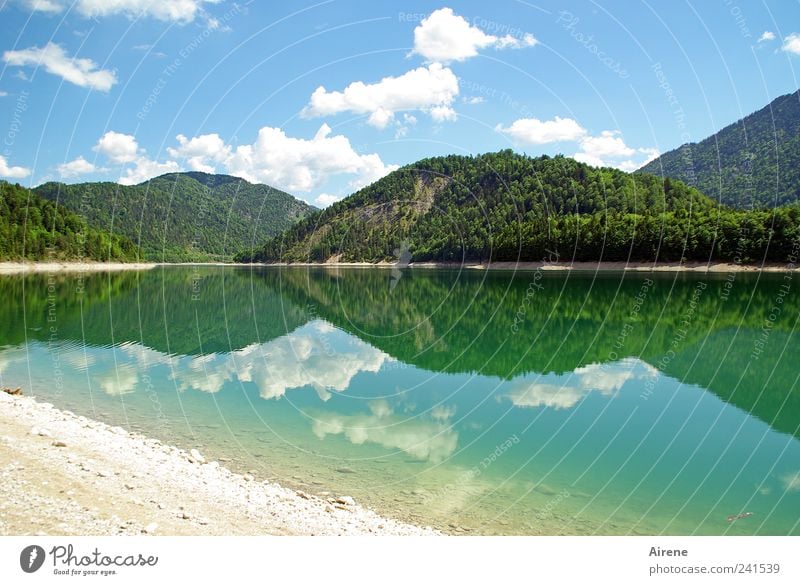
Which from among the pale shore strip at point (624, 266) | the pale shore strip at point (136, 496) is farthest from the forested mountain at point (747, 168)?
the pale shore strip at point (136, 496)

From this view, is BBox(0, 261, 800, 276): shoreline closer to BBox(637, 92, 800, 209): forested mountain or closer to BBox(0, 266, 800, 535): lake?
BBox(0, 266, 800, 535): lake

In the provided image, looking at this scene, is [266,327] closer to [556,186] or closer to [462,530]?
[462,530]

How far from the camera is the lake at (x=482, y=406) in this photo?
1030 cm

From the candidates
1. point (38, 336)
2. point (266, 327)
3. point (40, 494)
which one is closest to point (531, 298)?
point (266, 327)

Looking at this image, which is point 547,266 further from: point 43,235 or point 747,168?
point 43,235

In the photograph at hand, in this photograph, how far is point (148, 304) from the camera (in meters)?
49.1

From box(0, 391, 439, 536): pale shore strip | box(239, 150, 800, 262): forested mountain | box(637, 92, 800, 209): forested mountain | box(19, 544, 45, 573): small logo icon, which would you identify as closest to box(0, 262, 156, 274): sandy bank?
box(239, 150, 800, 262): forested mountain

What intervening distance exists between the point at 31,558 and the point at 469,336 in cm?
2574

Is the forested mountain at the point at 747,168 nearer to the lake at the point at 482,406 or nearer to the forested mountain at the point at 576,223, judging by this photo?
the forested mountain at the point at 576,223

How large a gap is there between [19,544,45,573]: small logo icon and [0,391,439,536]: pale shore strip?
386 millimetres

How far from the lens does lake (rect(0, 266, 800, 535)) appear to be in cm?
1030

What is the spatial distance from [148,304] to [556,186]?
449 feet

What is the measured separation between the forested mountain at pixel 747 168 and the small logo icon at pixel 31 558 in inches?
6054

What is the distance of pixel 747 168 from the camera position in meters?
168
